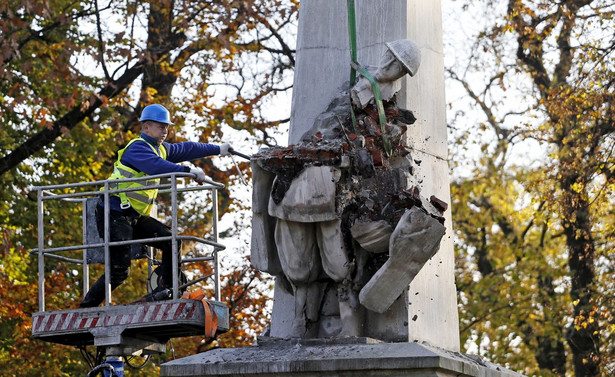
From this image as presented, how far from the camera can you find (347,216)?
779 cm

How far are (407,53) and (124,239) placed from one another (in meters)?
2.65

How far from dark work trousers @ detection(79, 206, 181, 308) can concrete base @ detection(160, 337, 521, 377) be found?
1621mm

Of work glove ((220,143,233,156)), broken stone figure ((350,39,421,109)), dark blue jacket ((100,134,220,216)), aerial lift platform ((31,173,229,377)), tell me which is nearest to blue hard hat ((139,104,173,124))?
dark blue jacket ((100,134,220,216))

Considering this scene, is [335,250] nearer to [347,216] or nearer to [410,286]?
[347,216]

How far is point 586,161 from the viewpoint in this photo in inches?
627

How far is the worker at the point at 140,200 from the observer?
9.38 meters

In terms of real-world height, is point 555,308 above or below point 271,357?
above

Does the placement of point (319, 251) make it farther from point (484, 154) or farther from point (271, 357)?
point (484, 154)

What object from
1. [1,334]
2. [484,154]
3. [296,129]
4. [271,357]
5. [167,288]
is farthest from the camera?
[484,154]

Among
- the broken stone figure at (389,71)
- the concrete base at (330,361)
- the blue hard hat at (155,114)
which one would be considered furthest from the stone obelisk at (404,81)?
the blue hard hat at (155,114)

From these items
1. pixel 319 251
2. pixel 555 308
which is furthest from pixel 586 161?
pixel 319 251

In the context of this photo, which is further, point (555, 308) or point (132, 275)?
point (555, 308)

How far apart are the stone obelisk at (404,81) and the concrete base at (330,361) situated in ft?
1.28

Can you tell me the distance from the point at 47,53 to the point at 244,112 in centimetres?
358
